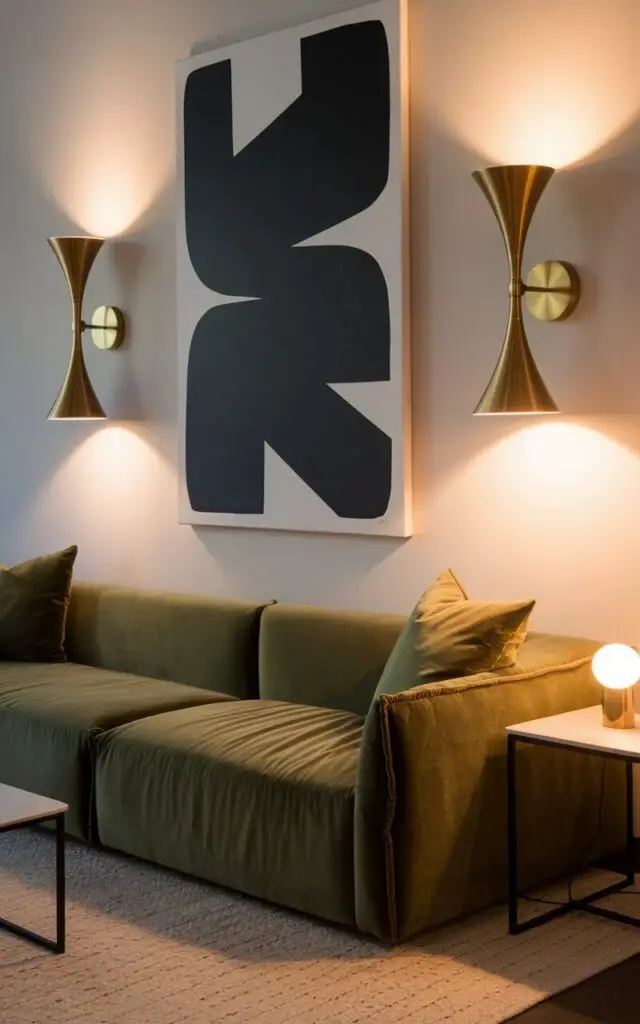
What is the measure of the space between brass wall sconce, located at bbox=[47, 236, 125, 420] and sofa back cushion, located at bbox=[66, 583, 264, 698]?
66cm

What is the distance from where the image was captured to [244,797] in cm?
329

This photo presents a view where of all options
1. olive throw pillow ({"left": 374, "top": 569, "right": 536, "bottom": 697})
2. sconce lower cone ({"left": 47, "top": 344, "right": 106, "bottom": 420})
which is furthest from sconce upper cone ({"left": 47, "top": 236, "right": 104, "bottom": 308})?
olive throw pillow ({"left": 374, "top": 569, "right": 536, "bottom": 697})

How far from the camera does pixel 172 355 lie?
4844 millimetres

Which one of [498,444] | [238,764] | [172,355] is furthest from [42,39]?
[238,764]

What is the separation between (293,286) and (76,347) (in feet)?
3.50

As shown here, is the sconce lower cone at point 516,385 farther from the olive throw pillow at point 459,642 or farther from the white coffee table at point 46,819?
the white coffee table at point 46,819

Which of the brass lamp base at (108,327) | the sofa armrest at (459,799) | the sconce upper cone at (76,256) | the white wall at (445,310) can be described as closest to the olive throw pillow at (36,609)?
the white wall at (445,310)

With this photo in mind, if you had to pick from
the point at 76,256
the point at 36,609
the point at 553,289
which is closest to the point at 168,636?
the point at 36,609

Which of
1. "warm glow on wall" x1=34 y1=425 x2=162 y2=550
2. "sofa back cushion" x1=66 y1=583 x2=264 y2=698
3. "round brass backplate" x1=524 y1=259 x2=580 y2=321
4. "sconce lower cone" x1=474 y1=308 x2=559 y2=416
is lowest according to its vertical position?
"sofa back cushion" x1=66 y1=583 x2=264 y2=698

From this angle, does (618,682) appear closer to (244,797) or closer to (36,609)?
(244,797)

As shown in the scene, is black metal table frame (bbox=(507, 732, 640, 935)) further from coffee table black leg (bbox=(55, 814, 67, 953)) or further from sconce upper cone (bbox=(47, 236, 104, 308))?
sconce upper cone (bbox=(47, 236, 104, 308))

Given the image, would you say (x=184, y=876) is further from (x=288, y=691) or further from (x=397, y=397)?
(x=397, y=397)

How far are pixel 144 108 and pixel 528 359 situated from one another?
212cm

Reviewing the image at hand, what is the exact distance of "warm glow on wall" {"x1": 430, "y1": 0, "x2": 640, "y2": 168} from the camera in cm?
355
